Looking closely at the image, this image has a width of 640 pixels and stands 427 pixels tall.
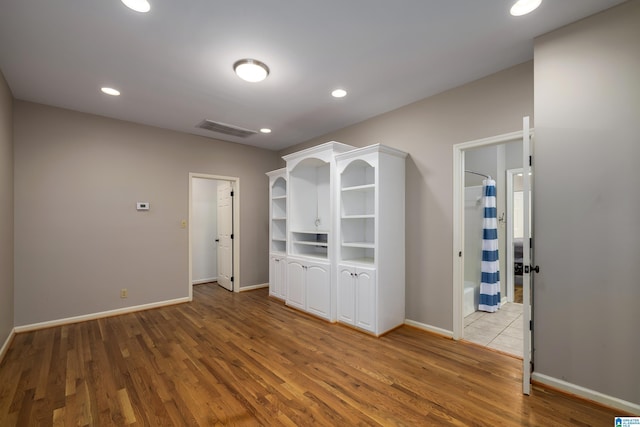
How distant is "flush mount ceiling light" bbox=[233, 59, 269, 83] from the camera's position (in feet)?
8.33

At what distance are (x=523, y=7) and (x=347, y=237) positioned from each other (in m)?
2.76

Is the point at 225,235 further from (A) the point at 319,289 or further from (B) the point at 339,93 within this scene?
(B) the point at 339,93

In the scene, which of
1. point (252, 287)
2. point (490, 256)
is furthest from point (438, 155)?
point (252, 287)

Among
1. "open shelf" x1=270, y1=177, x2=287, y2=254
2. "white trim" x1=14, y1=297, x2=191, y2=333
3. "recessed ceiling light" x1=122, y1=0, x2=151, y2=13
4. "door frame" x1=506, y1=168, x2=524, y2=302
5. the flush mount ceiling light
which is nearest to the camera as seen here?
"recessed ceiling light" x1=122, y1=0, x2=151, y2=13

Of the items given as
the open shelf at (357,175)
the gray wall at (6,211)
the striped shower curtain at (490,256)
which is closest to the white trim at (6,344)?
the gray wall at (6,211)

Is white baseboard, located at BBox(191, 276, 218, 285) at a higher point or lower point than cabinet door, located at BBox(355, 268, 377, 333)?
lower

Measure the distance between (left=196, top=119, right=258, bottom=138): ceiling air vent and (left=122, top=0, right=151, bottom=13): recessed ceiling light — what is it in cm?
214

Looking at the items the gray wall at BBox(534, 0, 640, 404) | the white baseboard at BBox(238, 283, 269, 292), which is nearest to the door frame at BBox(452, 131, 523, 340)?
the gray wall at BBox(534, 0, 640, 404)

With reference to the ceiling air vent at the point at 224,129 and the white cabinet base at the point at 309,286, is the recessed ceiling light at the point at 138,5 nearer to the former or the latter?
the ceiling air vent at the point at 224,129

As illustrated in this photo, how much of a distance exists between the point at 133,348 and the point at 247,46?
3.20 meters

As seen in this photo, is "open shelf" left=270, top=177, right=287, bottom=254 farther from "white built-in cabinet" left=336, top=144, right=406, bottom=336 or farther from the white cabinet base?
"white built-in cabinet" left=336, top=144, right=406, bottom=336

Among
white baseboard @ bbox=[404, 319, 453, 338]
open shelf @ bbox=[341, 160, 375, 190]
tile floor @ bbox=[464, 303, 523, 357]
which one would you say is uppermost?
open shelf @ bbox=[341, 160, 375, 190]

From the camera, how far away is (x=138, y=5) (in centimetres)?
186

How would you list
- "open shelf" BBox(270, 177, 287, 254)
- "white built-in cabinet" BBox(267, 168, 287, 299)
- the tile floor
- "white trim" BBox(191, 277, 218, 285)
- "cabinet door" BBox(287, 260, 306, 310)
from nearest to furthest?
1. the tile floor
2. "cabinet door" BBox(287, 260, 306, 310)
3. "white built-in cabinet" BBox(267, 168, 287, 299)
4. "open shelf" BBox(270, 177, 287, 254)
5. "white trim" BBox(191, 277, 218, 285)
